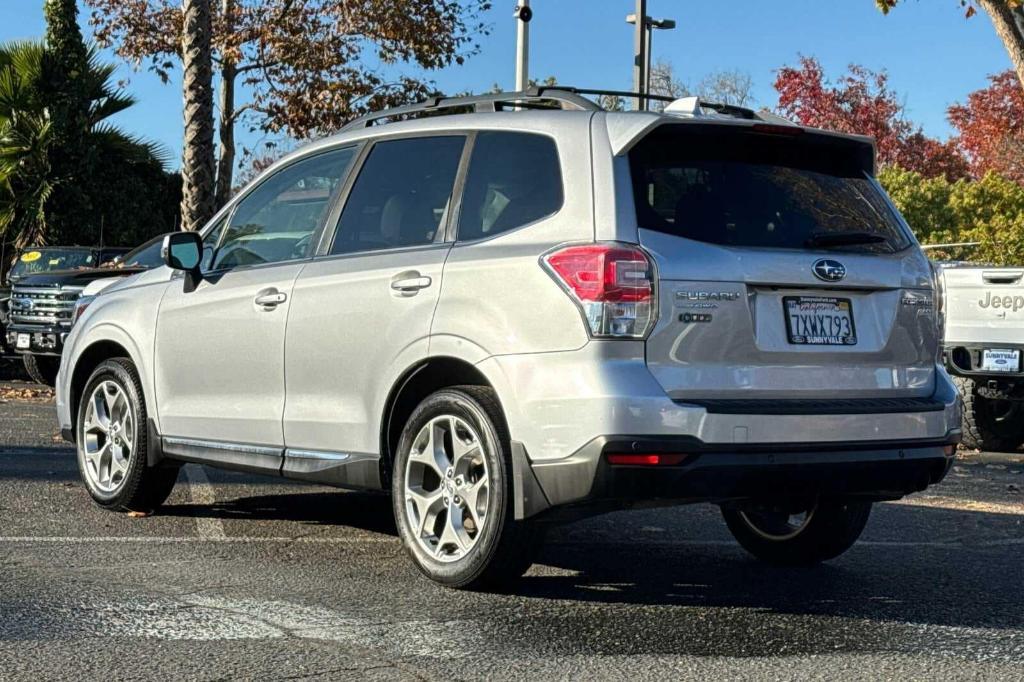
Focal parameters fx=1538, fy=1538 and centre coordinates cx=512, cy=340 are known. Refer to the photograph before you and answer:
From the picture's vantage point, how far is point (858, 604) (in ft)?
19.7

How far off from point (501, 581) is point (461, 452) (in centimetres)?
51

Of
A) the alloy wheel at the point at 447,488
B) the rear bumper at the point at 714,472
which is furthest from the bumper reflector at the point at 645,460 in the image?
the alloy wheel at the point at 447,488

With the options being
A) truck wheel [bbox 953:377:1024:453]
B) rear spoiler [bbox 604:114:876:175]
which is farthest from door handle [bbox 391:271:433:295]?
truck wheel [bbox 953:377:1024:453]

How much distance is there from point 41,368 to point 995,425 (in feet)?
35.2

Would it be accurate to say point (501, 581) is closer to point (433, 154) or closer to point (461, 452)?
point (461, 452)

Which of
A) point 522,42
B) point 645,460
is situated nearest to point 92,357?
point 645,460

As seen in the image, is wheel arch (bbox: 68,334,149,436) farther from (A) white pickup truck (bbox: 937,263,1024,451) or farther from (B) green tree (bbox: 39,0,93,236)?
(B) green tree (bbox: 39,0,93,236)

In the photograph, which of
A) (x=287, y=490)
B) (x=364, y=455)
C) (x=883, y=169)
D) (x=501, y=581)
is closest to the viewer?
(x=501, y=581)

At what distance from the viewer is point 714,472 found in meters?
5.39

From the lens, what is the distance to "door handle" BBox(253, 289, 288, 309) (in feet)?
22.5

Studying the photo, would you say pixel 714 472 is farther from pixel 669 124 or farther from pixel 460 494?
pixel 669 124

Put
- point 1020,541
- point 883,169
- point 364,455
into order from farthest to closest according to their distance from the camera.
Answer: point 883,169, point 1020,541, point 364,455

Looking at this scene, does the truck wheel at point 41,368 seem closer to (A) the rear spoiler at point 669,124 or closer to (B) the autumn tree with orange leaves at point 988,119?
(A) the rear spoiler at point 669,124

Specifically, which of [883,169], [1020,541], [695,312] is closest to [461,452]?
[695,312]
